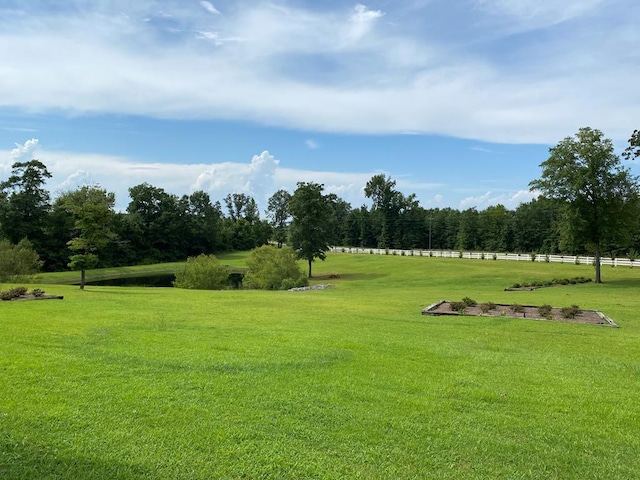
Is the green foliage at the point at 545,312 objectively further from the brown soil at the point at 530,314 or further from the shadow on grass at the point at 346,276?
the shadow on grass at the point at 346,276

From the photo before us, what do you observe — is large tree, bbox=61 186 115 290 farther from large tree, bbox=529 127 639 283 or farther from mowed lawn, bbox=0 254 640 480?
large tree, bbox=529 127 639 283

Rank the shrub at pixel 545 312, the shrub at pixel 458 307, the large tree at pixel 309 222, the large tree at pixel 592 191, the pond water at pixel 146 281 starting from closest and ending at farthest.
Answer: the shrub at pixel 545 312
the shrub at pixel 458 307
the large tree at pixel 592 191
the large tree at pixel 309 222
the pond water at pixel 146 281

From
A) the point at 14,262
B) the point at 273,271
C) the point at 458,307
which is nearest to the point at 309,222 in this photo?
the point at 273,271

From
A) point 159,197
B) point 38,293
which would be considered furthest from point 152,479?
point 159,197

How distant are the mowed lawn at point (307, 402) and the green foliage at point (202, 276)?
28742 mm

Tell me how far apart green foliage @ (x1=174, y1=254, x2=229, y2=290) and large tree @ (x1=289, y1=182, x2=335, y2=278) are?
11.0m

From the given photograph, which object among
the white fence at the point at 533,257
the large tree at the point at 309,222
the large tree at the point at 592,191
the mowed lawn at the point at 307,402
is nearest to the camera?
the mowed lawn at the point at 307,402

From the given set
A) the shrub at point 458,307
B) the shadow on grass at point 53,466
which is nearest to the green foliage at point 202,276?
the shrub at point 458,307

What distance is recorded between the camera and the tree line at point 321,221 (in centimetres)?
3300

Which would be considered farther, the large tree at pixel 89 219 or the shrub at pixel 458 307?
the large tree at pixel 89 219

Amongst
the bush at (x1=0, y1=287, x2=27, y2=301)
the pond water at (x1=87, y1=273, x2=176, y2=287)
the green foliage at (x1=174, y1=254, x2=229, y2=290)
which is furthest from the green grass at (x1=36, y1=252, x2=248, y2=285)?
the bush at (x1=0, y1=287, x2=27, y2=301)

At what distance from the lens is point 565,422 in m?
5.87

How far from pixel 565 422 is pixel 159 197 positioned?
101 meters

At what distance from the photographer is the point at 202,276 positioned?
4097 cm
